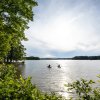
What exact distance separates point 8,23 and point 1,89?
1363 cm

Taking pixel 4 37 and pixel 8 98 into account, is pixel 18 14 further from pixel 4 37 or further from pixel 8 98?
pixel 8 98

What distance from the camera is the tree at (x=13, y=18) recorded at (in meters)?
16.5

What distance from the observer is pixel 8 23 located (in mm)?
17422

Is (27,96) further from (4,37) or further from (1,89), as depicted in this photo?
(4,37)

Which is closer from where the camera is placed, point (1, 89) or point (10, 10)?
point (1, 89)

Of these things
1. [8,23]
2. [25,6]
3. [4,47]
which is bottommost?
[4,47]

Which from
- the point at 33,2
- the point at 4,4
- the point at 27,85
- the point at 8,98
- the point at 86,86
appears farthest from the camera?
the point at 33,2

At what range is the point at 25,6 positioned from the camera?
1681 cm

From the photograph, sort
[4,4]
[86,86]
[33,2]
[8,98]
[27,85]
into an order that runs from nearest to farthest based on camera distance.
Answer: [8,98] < [27,85] < [86,86] < [4,4] < [33,2]

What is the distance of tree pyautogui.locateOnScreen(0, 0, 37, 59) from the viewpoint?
54.1 ft

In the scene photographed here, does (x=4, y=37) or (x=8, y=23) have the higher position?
(x=8, y=23)

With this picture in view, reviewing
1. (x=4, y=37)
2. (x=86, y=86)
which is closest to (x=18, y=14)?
(x=4, y=37)

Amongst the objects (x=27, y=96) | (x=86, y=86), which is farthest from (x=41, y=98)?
(x=86, y=86)

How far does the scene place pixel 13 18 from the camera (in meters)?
17.0
